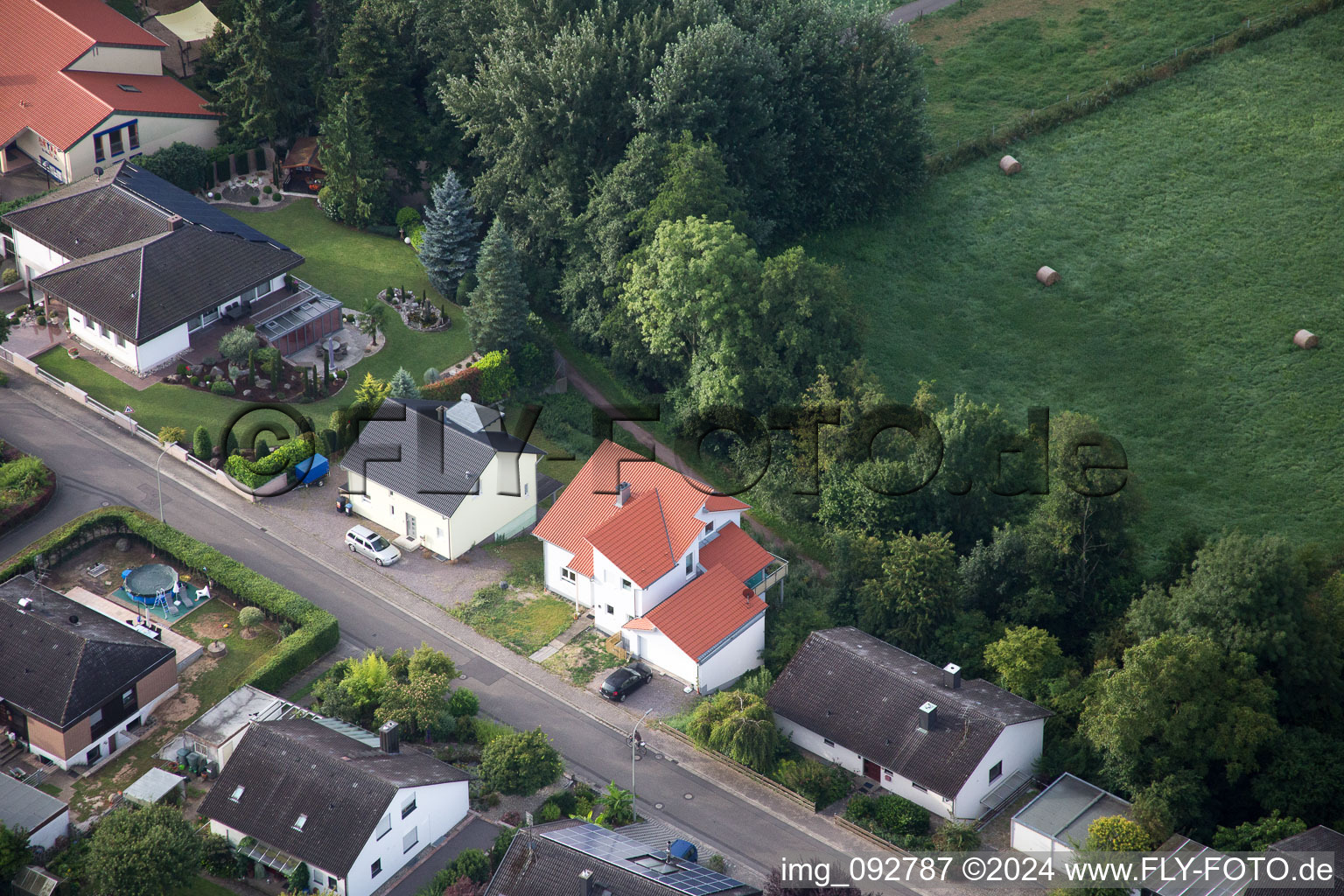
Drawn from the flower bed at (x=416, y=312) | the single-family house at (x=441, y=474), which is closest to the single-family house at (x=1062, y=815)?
the single-family house at (x=441, y=474)

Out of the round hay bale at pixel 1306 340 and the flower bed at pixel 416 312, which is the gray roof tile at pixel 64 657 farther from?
the round hay bale at pixel 1306 340

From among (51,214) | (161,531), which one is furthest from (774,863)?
(51,214)

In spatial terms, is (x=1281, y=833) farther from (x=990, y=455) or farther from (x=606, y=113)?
(x=606, y=113)

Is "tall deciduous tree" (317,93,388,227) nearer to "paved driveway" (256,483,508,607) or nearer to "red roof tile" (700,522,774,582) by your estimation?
"paved driveway" (256,483,508,607)

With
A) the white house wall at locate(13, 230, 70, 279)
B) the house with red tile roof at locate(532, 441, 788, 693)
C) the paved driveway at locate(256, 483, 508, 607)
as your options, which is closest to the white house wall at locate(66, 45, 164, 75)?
the white house wall at locate(13, 230, 70, 279)

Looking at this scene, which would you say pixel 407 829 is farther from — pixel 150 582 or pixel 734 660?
pixel 150 582

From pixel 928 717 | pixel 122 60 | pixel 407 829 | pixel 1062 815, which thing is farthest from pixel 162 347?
pixel 1062 815

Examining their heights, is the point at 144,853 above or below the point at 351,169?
below
